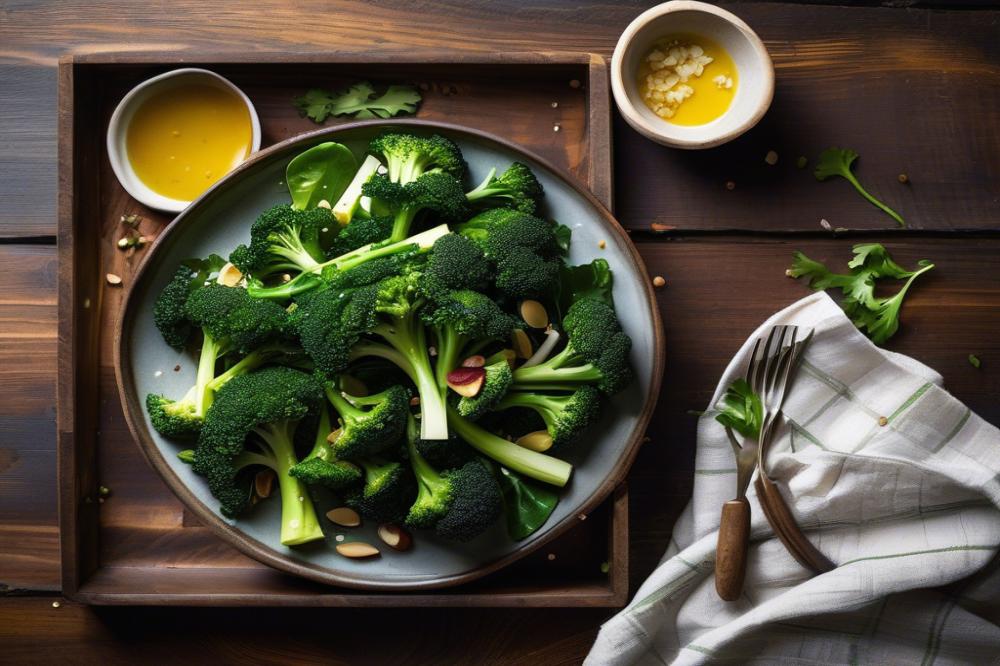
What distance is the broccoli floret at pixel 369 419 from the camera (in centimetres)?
187

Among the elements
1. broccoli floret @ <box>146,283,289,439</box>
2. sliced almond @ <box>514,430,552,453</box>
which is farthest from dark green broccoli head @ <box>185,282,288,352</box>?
sliced almond @ <box>514,430,552,453</box>

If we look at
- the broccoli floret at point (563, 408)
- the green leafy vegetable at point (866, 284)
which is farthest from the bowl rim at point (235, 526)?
the green leafy vegetable at point (866, 284)

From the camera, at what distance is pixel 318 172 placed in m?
2.09

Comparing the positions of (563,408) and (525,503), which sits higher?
(563,408)

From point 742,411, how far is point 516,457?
58 centimetres

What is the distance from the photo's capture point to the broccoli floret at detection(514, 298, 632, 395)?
1.93m

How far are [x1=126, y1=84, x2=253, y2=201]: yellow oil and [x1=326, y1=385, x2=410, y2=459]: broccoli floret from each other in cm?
68

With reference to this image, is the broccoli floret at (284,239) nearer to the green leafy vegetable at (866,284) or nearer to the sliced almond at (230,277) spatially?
the sliced almond at (230,277)

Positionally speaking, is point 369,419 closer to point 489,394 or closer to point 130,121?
point 489,394

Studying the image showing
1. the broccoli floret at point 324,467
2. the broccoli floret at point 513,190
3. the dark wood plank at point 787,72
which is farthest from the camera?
the dark wood plank at point 787,72

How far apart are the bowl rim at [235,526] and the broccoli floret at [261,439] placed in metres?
0.07

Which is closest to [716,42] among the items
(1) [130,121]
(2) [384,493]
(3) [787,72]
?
(3) [787,72]

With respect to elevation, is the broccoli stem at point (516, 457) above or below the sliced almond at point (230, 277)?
below

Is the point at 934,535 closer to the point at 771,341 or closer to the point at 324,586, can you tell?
the point at 771,341
